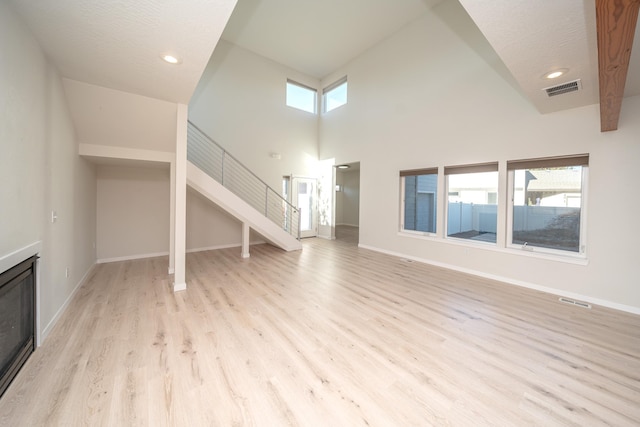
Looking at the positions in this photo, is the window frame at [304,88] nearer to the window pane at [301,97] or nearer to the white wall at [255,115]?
the window pane at [301,97]

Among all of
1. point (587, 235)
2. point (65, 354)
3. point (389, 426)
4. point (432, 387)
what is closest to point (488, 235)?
point (587, 235)

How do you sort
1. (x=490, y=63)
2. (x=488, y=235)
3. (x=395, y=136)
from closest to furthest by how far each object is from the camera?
(x=490, y=63) → (x=488, y=235) → (x=395, y=136)

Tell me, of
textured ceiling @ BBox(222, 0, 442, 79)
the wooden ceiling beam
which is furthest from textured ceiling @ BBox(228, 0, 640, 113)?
the wooden ceiling beam

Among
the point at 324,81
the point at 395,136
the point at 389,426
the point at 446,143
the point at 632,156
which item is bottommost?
the point at 389,426

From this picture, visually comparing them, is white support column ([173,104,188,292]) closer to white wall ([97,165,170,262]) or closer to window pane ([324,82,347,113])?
white wall ([97,165,170,262])

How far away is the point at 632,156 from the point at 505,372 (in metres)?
3.23

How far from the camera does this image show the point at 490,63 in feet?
13.1

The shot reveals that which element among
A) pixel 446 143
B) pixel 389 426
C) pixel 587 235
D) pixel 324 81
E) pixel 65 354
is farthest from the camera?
pixel 324 81

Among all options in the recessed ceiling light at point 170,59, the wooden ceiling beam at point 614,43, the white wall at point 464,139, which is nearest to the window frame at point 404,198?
the white wall at point 464,139

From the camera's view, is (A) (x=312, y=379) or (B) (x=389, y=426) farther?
(A) (x=312, y=379)

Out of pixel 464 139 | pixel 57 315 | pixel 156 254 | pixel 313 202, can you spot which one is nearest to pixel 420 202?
pixel 464 139

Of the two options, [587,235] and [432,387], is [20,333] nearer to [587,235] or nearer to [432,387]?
[432,387]

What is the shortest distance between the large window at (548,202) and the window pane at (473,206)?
12.2 inches

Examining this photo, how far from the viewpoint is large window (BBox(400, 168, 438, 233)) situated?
4980mm
